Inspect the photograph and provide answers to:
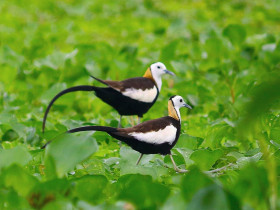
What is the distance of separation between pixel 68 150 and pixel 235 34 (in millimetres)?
3882

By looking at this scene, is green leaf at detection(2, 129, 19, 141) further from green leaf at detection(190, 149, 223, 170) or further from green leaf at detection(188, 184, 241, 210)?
green leaf at detection(188, 184, 241, 210)

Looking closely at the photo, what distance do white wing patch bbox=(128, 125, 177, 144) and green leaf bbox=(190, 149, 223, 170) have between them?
0.53 feet

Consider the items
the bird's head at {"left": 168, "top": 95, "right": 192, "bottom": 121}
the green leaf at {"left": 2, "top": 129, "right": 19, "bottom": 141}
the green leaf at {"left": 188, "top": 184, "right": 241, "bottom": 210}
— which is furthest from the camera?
the green leaf at {"left": 2, "top": 129, "right": 19, "bottom": 141}

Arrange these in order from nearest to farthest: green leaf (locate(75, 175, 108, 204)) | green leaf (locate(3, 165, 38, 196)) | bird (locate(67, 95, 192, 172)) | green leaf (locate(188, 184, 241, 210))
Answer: green leaf (locate(188, 184, 241, 210))
green leaf (locate(3, 165, 38, 196))
green leaf (locate(75, 175, 108, 204))
bird (locate(67, 95, 192, 172))

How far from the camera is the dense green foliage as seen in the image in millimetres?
2207

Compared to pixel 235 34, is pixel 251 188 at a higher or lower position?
higher

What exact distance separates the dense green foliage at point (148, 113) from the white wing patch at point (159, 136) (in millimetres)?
110

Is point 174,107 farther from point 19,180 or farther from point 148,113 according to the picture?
point 19,180

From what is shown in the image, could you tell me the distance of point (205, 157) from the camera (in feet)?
10.00

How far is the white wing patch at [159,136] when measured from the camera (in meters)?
3.01

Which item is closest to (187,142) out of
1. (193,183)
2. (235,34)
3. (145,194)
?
(145,194)

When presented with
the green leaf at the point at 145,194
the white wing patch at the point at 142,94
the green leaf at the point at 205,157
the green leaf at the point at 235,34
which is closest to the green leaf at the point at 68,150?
the green leaf at the point at 145,194

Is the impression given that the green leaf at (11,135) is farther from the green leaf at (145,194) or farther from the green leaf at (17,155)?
the green leaf at (145,194)

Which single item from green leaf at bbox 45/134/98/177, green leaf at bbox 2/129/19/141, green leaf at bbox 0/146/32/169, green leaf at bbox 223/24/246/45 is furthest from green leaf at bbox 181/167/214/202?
A: green leaf at bbox 223/24/246/45
